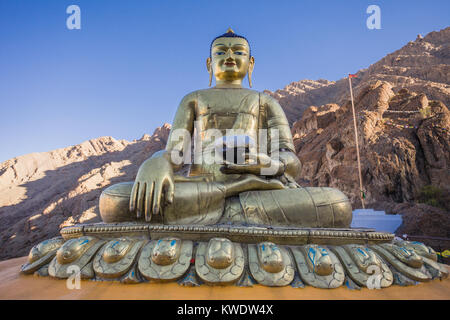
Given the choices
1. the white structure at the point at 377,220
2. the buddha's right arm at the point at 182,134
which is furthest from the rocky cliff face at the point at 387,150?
the buddha's right arm at the point at 182,134

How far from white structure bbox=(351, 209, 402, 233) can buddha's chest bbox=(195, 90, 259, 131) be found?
8.43m

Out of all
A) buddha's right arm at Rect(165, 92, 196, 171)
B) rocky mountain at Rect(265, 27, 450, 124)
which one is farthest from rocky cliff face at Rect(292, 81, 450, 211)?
buddha's right arm at Rect(165, 92, 196, 171)

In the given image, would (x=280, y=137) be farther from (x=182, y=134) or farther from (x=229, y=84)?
(x=182, y=134)

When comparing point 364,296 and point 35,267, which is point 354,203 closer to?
point 364,296

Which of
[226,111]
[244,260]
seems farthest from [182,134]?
[244,260]

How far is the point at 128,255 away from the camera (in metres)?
1.71

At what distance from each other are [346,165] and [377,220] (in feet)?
16.7

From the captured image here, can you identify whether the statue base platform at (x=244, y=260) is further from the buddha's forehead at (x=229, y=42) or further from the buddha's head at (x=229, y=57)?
the buddha's forehead at (x=229, y=42)

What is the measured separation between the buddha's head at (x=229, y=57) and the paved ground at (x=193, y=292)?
2693mm

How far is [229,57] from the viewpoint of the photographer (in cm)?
334

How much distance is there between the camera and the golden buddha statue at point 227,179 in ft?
7.42

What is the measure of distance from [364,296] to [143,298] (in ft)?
4.15

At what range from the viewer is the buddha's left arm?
9.16 ft
